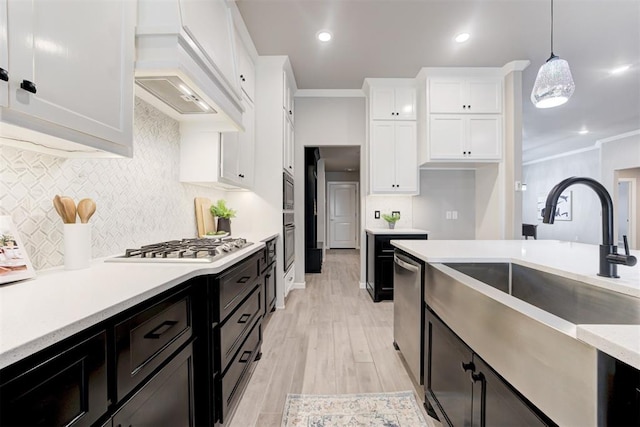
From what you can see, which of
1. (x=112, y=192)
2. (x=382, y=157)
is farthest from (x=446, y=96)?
(x=112, y=192)

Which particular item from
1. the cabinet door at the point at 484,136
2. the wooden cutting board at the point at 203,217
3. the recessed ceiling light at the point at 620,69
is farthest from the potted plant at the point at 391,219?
the recessed ceiling light at the point at 620,69

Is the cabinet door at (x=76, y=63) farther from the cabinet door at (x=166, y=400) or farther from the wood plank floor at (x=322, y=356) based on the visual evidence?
the wood plank floor at (x=322, y=356)

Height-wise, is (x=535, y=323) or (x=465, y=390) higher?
(x=535, y=323)

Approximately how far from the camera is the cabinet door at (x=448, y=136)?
362cm

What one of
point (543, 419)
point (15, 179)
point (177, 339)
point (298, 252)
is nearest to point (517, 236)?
point (298, 252)

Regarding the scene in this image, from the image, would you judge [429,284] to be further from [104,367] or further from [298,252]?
[298,252]

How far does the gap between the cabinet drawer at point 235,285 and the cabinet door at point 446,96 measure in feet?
10.1

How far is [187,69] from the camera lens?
4.21 feet

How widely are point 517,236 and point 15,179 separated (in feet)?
13.8

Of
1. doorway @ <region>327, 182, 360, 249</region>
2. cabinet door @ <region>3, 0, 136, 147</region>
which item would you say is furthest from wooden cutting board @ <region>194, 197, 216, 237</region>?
doorway @ <region>327, 182, 360, 249</region>

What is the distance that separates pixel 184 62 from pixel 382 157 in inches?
118

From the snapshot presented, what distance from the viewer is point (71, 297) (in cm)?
79

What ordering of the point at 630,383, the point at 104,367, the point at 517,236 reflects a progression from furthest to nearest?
the point at 517,236, the point at 104,367, the point at 630,383

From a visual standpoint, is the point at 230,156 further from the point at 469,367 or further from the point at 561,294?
the point at 561,294
